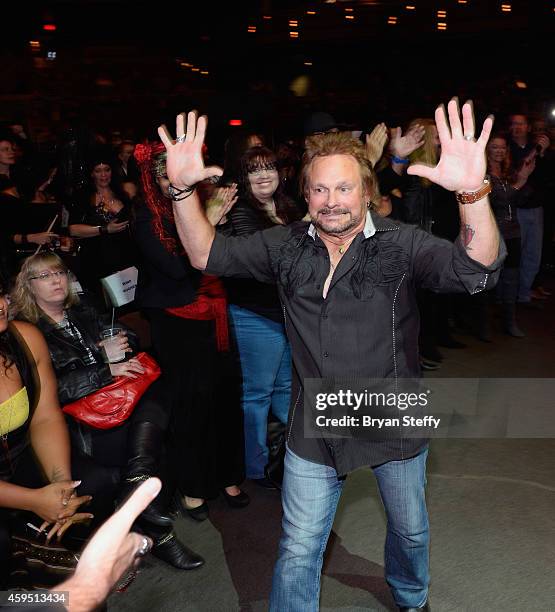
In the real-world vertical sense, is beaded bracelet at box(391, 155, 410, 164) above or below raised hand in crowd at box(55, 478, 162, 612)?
above

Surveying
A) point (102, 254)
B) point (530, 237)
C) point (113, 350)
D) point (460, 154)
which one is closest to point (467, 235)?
point (460, 154)

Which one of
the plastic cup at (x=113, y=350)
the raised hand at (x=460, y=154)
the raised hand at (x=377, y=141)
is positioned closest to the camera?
the raised hand at (x=460, y=154)

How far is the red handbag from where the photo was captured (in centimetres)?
288

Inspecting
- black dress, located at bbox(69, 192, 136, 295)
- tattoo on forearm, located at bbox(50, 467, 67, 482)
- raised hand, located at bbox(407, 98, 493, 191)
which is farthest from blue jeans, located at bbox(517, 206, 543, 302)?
tattoo on forearm, located at bbox(50, 467, 67, 482)

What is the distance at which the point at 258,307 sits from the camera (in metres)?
3.25

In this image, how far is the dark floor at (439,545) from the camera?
270 cm

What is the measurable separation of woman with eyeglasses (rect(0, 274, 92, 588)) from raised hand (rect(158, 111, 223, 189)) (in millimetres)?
805

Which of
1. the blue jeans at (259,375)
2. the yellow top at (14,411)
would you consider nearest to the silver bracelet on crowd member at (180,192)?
the yellow top at (14,411)

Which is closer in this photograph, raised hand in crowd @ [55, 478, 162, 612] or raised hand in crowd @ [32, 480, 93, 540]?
raised hand in crowd @ [55, 478, 162, 612]

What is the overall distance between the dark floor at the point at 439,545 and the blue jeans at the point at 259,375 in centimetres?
23

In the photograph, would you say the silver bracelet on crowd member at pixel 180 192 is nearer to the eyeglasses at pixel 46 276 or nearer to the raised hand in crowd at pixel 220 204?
the raised hand in crowd at pixel 220 204

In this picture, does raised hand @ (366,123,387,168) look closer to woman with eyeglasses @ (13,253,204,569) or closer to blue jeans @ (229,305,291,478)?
blue jeans @ (229,305,291,478)

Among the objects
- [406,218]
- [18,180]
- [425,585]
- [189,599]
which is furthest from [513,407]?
[18,180]

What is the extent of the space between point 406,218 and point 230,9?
10495 millimetres
